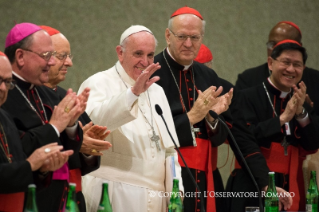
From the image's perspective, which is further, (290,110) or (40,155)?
(290,110)

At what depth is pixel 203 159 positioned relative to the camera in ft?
16.0

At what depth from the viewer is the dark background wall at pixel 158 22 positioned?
6406mm

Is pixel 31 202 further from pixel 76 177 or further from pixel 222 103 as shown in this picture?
pixel 222 103

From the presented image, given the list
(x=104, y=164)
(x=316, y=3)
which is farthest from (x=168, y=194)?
(x=316, y=3)

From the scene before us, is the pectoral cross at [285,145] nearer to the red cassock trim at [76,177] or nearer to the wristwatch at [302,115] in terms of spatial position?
the wristwatch at [302,115]

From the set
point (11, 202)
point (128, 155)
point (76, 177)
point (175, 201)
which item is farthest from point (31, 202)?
point (128, 155)

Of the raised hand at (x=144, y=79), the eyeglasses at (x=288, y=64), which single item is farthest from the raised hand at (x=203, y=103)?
the eyeglasses at (x=288, y=64)

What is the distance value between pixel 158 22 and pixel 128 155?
312 cm

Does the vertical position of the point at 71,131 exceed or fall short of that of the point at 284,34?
it falls short

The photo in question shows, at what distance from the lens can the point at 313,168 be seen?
5594 millimetres

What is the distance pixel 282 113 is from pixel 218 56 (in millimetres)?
2033

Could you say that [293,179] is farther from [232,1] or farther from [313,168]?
[232,1]

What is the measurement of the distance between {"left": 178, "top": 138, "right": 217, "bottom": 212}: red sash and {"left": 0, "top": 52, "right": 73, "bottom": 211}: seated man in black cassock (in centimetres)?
176

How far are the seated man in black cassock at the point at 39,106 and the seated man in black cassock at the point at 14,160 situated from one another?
0.15 meters
